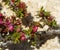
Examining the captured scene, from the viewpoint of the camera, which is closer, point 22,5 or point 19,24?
point 19,24

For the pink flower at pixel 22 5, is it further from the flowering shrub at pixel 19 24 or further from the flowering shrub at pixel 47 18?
the flowering shrub at pixel 47 18

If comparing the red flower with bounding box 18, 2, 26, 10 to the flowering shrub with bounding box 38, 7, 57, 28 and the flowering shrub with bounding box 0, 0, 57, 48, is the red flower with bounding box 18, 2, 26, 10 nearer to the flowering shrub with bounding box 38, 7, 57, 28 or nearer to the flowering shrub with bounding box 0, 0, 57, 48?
the flowering shrub with bounding box 0, 0, 57, 48

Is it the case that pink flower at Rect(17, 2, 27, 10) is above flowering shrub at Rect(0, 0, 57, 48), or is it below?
above

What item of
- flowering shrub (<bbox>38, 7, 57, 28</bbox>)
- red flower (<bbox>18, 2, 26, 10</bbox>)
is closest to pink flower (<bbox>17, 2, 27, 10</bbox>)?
red flower (<bbox>18, 2, 26, 10</bbox>)

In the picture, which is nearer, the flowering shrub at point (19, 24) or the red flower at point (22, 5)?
the flowering shrub at point (19, 24)

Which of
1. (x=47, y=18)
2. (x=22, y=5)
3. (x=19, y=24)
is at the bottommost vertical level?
(x=19, y=24)

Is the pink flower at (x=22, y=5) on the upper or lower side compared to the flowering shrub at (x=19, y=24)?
upper

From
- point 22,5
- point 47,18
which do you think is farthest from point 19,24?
point 47,18

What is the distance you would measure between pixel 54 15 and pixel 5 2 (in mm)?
1102

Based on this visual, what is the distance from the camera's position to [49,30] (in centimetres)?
498

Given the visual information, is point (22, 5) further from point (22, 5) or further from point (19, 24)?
point (19, 24)

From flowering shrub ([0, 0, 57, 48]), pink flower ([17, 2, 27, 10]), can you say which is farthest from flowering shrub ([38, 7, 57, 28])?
pink flower ([17, 2, 27, 10])

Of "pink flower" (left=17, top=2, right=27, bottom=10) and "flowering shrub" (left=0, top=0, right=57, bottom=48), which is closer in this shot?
"flowering shrub" (left=0, top=0, right=57, bottom=48)

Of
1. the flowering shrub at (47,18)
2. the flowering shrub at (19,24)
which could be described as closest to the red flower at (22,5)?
the flowering shrub at (19,24)
